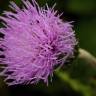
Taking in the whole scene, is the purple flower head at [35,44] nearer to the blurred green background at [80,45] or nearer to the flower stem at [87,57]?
the flower stem at [87,57]

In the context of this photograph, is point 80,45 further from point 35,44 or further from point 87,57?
point 35,44

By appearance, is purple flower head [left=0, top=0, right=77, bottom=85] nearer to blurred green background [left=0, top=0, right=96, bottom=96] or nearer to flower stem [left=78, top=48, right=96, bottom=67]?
flower stem [left=78, top=48, right=96, bottom=67]

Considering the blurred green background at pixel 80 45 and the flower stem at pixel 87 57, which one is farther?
the blurred green background at pixel 80 45

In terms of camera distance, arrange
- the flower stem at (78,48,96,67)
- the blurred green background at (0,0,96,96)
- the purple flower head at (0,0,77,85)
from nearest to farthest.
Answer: the purple flower head at (0,0,77,85) < the flower stem at (78,48,96,67) < the blurred green background at (0,0,96,96)

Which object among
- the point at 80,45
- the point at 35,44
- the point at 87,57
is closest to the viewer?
the point at 35,44

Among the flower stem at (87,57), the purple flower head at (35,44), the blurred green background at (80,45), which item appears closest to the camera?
the purple flower head at (35,44)

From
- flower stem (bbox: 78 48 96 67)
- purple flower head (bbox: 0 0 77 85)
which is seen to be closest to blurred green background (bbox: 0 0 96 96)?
flower stem (bbox: 78 48 96 67)

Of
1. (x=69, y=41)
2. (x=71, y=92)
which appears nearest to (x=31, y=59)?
(x=69, y=41)

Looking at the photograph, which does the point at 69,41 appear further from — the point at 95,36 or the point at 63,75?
the point at 95,36

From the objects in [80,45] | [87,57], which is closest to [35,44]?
[87,57]

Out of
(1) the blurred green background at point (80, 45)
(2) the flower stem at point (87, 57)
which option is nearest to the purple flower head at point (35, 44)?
(2) the flower stem at point (87, 57)
